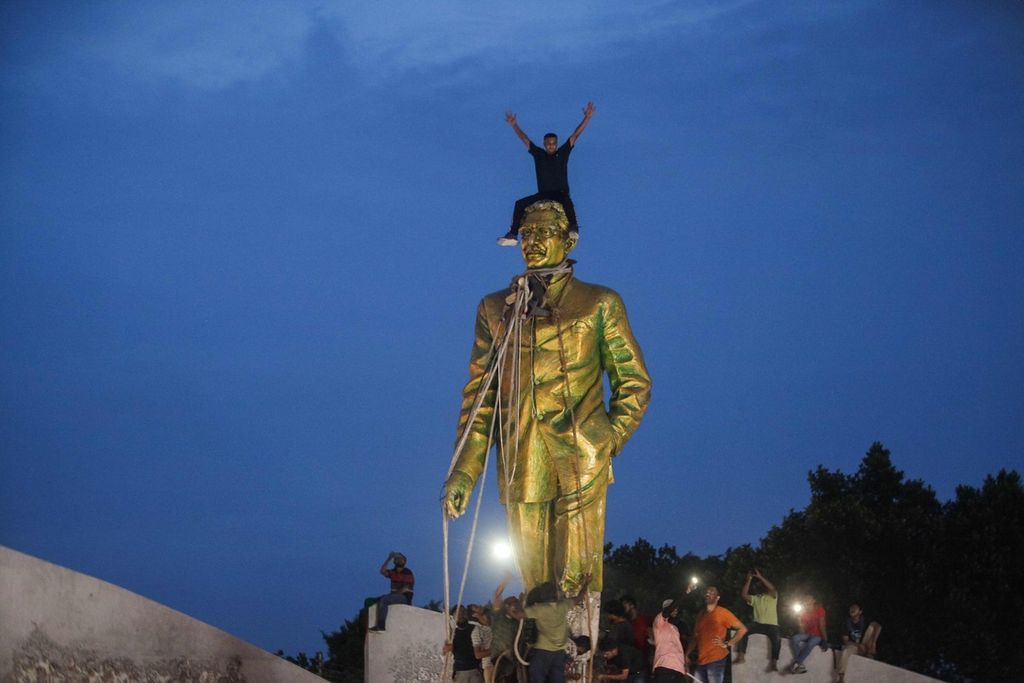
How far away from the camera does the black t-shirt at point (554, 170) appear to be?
1063 cm

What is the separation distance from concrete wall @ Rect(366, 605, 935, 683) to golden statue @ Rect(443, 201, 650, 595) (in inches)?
133

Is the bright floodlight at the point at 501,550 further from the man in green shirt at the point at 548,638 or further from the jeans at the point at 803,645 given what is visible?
the jeans at the point at 803,645

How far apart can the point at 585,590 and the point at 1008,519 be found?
24375 millimetres

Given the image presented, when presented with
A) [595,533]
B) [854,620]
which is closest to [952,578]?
[854,620]

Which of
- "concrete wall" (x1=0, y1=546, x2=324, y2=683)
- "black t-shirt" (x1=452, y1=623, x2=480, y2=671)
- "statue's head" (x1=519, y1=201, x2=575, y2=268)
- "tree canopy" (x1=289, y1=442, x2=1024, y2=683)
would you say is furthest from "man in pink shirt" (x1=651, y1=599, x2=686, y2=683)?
"tree canopy" (x1=289, y1=442, x2=1024, y2=683)

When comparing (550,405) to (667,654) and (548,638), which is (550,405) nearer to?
(548,638)

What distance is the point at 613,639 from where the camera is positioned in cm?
1215

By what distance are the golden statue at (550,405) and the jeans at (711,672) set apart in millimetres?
2870

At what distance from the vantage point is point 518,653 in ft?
31.7

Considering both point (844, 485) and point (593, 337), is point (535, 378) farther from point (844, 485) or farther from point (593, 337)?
point (844, 485)

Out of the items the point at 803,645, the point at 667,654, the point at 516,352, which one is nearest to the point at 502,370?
the point at 516,352

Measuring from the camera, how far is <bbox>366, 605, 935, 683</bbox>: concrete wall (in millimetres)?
13383

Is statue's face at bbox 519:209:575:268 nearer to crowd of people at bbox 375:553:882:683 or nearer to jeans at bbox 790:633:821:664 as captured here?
crowd of people at bbox 375:553:882:683

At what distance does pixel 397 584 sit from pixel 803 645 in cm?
387
